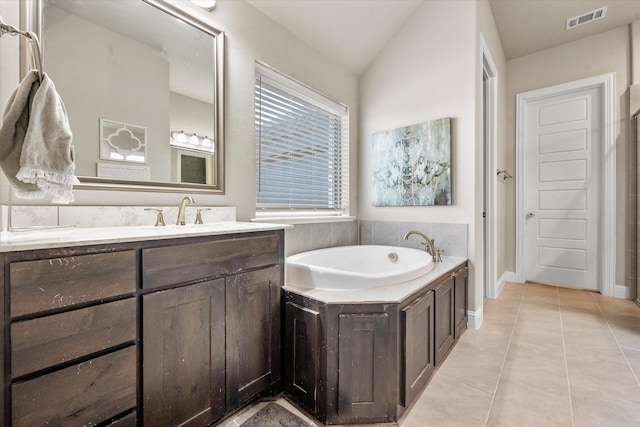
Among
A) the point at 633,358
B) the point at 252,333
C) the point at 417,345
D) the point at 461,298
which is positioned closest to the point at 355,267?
the point at 461,298

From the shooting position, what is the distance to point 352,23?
2.51 meters

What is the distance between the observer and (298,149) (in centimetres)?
251

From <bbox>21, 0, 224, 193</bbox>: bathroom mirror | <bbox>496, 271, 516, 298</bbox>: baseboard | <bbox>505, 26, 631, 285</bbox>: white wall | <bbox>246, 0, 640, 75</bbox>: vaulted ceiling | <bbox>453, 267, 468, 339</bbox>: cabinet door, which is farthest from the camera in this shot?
<bbox>496, 271, 516, 298</bbox>: baseboard

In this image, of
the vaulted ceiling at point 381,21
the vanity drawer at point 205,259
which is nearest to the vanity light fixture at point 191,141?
the vanity drawer at point 205,259

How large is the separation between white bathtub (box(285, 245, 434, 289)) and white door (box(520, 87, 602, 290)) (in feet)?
7.34

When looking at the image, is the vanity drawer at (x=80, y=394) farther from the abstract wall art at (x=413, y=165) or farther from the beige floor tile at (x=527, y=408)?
the abstract wall art at (x=413, y=165)

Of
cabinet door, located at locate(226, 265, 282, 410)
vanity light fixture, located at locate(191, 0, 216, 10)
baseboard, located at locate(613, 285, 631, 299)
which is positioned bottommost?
baseboard, located at locate(613, 285, 631, 299)

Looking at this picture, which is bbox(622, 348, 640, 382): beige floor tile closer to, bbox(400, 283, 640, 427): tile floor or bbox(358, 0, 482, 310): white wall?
bbox(400, 283, 640, 427): tile floor

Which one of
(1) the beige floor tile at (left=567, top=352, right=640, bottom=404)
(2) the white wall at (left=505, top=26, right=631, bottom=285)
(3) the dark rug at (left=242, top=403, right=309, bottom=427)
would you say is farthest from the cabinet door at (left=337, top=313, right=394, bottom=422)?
(2) the white wall at (left=505, top=26, right=631, bottom=285)

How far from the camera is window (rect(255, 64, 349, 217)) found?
2.17 metres

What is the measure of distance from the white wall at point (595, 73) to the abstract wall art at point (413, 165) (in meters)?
1.91

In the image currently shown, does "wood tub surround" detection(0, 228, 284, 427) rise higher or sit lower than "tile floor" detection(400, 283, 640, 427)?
higher

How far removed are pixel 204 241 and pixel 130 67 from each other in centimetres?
107

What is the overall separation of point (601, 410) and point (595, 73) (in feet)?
11.4
